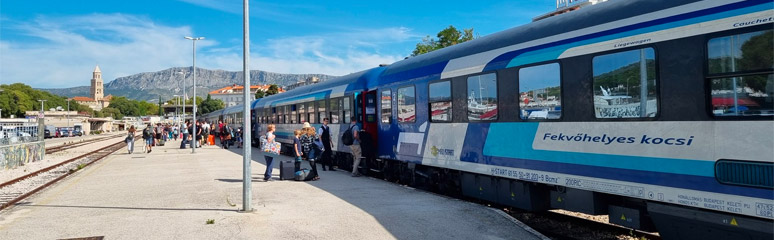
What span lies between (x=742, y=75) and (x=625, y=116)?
4.50 feet

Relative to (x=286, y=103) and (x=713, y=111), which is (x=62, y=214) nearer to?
(x=713, y=111)

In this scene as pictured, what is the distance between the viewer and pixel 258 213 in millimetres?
8961

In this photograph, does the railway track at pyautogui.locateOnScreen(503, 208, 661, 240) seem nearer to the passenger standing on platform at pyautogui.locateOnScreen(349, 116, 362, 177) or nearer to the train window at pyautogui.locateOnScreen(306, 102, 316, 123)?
the passenger standing on platform at pyautogui.locateOnScreen(349, 116, 362, 177)

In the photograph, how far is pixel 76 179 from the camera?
15.8m

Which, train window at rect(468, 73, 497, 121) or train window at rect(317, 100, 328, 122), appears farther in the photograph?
train window at rect(317, 100, 328, 122)

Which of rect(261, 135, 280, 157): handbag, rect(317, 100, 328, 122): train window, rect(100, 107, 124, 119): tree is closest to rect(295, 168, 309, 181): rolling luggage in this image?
rect(261, 135, 280, 157): handbag

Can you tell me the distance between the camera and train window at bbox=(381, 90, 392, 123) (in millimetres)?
12875

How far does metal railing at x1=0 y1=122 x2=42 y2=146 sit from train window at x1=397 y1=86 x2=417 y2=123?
55.7 feet

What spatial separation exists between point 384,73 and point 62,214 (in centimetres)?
750

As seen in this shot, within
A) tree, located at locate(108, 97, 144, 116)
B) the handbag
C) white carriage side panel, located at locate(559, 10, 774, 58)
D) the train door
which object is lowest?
the handbag

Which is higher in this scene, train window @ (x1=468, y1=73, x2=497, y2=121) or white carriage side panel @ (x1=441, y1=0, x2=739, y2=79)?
white carriage side panel @ (x1=441, y1=0, x2=739, y2=79)

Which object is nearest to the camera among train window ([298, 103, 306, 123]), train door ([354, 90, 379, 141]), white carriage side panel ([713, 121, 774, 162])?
white carriage side panel ([713, 121, 774, 162])

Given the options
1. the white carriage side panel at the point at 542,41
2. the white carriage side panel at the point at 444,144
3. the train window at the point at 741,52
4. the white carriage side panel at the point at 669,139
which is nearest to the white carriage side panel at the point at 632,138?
the white carriage side panel at the point at 669,139

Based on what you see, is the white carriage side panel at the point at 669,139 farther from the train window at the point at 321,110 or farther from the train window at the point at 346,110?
the train window at the point at 321,110
